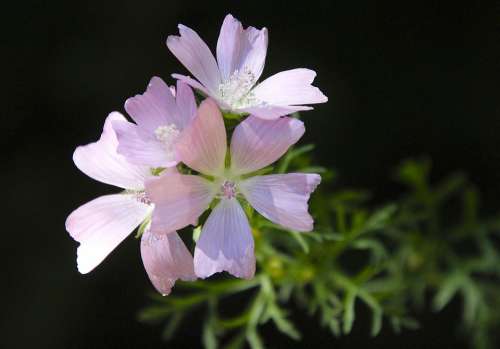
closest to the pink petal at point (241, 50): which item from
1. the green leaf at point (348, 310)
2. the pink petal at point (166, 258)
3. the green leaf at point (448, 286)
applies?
the pink petal at point (166, 258)

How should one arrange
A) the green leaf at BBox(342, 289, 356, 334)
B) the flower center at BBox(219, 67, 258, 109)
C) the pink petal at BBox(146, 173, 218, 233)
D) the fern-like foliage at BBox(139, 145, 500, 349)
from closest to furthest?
1. the pink petal at BBox(146, 173, 218, 233)
2. the flower center at BBox(219, 67, 258, 109)
3. the green leaf at BBox(342, 289, 356, 334)
4. the fern-like foliage at BBox(139, 145, 500, 349)

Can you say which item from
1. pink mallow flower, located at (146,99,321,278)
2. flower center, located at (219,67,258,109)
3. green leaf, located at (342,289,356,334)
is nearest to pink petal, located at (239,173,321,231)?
pink mallow flower, located at (146,99,321,278)

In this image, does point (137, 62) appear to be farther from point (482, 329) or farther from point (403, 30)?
point (482, 329)

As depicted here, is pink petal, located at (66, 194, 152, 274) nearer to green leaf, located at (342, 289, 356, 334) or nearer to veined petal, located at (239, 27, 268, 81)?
veined petal, located at (239, 27, 268, 81)

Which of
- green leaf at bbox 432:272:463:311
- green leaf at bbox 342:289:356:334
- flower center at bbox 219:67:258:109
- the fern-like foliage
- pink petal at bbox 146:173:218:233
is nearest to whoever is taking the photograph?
pink petal at bbox 146:173:218:233

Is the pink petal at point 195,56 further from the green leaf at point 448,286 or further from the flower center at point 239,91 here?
the green leaf at point 448,286

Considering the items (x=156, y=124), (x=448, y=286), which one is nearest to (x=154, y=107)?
(x=156, y=124)

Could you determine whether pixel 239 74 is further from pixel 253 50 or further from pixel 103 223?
pixel 103 223
